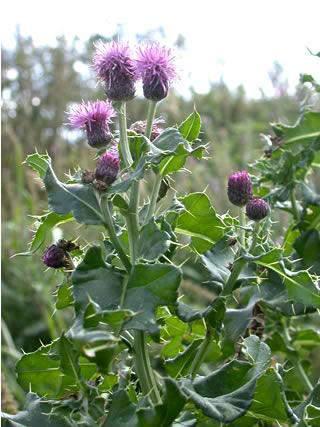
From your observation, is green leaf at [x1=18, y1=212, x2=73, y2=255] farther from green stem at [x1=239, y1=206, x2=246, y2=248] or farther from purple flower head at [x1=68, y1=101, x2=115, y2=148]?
green stem at [x1=239, y1=206, x2=246, y2=248]

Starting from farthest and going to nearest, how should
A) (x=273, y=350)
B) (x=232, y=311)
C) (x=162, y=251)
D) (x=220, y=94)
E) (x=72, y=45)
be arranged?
(x=220, y=94)
(x=72, y=45)
(x=273, y=350)
(x=232, y=311)
(x=162, y=251)

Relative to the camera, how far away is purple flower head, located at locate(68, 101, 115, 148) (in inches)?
45.6

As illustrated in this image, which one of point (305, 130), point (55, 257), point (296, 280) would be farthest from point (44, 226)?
point (305, 130)

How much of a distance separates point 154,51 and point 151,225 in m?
0.30

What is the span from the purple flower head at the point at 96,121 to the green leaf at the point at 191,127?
0.11 metres

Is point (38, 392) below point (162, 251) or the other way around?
below

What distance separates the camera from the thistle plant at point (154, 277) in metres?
1.00

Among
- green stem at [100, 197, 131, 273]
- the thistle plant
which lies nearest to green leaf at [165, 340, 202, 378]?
the thistle plant

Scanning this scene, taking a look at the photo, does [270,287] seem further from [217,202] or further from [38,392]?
[217,202]

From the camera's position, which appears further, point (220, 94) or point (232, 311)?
point (220, 94)

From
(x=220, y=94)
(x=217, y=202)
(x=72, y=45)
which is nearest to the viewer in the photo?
Answer: (x=217, y=202)

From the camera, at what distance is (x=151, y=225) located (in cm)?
103

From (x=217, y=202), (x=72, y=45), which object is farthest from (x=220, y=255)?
(x=72, y=45)

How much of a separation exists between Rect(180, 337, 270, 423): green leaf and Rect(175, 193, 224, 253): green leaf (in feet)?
0.72
